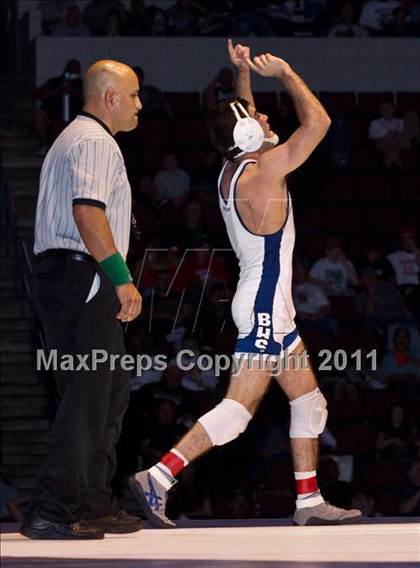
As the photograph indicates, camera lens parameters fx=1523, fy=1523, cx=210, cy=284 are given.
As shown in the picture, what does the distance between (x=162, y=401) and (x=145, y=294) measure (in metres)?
0.76

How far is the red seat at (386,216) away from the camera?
44.1 ft

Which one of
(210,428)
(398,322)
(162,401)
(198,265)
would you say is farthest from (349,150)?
(210,428)

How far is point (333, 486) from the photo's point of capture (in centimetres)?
1000

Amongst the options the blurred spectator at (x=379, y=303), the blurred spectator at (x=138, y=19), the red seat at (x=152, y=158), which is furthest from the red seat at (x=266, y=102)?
the blurred spectator at (x=379, y=303)

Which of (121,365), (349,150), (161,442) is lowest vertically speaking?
(161,442)

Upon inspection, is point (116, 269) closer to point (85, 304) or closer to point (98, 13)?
Result: point (85, 304)

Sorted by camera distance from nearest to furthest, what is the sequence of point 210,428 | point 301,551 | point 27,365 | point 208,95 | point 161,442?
point 301,551 → point 210,428 → point 161,442 → point 27,365 → point 208,95

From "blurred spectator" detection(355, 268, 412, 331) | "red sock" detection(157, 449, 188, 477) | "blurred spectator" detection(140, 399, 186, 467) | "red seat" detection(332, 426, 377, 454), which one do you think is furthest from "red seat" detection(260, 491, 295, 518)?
"red sock" detection(157, 449, 188, 477)

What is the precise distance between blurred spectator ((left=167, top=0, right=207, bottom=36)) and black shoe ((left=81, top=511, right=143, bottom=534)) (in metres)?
9.77

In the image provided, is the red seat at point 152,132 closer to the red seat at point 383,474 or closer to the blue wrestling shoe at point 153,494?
the red seat at point 383,474

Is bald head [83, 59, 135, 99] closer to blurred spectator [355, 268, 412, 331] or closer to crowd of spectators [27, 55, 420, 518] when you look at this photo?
crowd of spectators [27, 55, 420, 518]

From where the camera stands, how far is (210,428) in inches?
229

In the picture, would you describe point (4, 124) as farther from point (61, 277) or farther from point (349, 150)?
point (61, 277)

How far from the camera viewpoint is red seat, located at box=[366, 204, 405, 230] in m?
13.4
